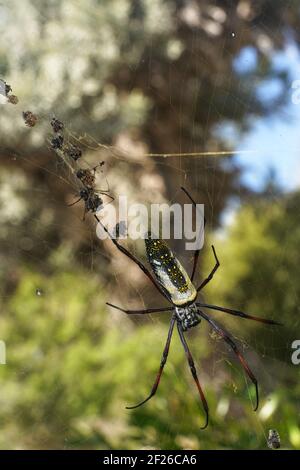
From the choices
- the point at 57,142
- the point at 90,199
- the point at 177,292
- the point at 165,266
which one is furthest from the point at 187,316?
the point at 57,142

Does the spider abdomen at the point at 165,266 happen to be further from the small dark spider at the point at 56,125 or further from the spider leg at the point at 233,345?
the small dark spider at the point at 56,125

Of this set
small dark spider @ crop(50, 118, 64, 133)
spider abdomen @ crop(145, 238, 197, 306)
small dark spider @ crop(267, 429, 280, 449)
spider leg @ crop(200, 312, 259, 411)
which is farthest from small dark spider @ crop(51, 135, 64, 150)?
small dark spider @ crop(267, 429, 280, 449)

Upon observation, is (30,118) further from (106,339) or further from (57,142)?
(106,339)

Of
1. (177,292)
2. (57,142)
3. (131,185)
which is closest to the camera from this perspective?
(177,292)

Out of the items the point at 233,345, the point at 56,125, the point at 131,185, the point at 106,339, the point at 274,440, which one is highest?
the point at 131,185

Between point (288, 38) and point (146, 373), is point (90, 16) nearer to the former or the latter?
point (288, 38)

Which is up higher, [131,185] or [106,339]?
[131,185]

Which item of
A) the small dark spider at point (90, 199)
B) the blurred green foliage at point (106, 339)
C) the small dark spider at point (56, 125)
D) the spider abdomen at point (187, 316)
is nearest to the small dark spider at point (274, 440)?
the spider abdomen at point (187, 316)
